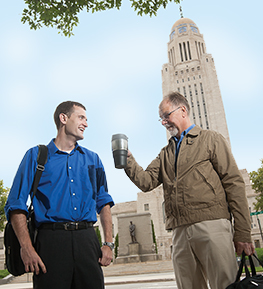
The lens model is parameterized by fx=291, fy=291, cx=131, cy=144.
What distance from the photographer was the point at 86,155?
2.85m

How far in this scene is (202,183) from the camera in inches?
105

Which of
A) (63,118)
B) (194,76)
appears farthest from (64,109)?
(194,76)

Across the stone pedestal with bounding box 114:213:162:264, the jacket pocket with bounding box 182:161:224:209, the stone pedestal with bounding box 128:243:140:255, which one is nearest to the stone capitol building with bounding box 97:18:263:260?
the stone pedestal with bounding box 114:213:162:264

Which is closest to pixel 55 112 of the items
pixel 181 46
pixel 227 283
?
pixel 227 283

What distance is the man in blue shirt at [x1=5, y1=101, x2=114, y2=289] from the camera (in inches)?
87.2

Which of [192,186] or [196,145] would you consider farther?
[196,145]

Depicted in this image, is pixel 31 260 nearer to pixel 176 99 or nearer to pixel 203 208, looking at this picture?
pixel 203 208

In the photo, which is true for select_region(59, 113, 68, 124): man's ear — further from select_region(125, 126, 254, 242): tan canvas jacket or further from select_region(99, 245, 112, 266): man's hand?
select_region(99, 245, 112, 266): man's hand

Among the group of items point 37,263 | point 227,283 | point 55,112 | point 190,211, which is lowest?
point 227,283

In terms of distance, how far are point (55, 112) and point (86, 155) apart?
0.52 metres

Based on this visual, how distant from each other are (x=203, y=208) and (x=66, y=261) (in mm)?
1233

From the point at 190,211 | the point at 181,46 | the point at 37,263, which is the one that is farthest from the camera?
the point at 181,46

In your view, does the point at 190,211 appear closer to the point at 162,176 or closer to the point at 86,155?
the point at 162,176

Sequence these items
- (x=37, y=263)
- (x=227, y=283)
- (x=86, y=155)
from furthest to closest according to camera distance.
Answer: (x=86, y=155) → (x=227, y=283) → (x=37, y=263)
